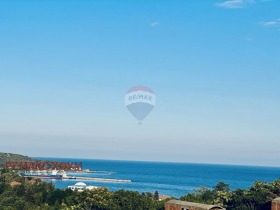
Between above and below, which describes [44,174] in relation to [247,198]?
above

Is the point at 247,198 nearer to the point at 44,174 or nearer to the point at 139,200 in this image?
the point at 139,200

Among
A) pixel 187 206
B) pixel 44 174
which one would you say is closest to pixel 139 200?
pixel 187 206

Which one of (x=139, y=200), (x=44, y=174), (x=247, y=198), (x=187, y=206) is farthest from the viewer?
(x=44, y=174)

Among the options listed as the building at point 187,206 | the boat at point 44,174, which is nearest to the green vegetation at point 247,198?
the building at point 187,206

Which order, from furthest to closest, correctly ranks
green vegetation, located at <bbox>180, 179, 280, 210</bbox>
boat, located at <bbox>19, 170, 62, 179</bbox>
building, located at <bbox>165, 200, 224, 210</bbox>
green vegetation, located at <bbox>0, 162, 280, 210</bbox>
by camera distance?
boat, located at <bbox>19, 170, 62, 179</bbox> → green vegetation, located at <bbox>180, 179, 280, 210</bbox> → green vegetation, located at <bbox>0, 162, 280, 210</bbox> → building, located at <bbox>165, 200, 224, 210</bbox>

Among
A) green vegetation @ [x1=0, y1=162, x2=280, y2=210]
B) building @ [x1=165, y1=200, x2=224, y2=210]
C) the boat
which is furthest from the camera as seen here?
the boat

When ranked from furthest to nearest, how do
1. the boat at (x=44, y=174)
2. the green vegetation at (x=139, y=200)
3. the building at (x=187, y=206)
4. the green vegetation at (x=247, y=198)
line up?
the boat at (x=44, y=174) < the green vegetation at (x=247, y=198) < the green vegetation at (x=139, y=200) < the building at (x=187, y=206)

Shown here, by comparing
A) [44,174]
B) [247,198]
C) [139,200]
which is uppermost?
[44,174]

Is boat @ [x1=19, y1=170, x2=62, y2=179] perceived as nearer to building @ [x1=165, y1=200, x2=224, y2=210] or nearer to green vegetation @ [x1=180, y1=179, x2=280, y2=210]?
green vegetation @ [x1=180, y1=179, x2=280, y2=210]

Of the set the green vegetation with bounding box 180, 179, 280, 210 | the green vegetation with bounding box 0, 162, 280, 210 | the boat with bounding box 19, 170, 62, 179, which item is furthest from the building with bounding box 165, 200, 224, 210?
the boat with bounding box 19, 170, 62, 179

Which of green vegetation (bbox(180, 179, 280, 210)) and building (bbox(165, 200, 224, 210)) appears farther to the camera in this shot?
green vegetation (bbox(180, 179, 280, 210))

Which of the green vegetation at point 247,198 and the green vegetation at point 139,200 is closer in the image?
the green vegetation at point 139,200

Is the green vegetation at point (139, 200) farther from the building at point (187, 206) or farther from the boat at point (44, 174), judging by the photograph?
the boat at point (44, 174)
